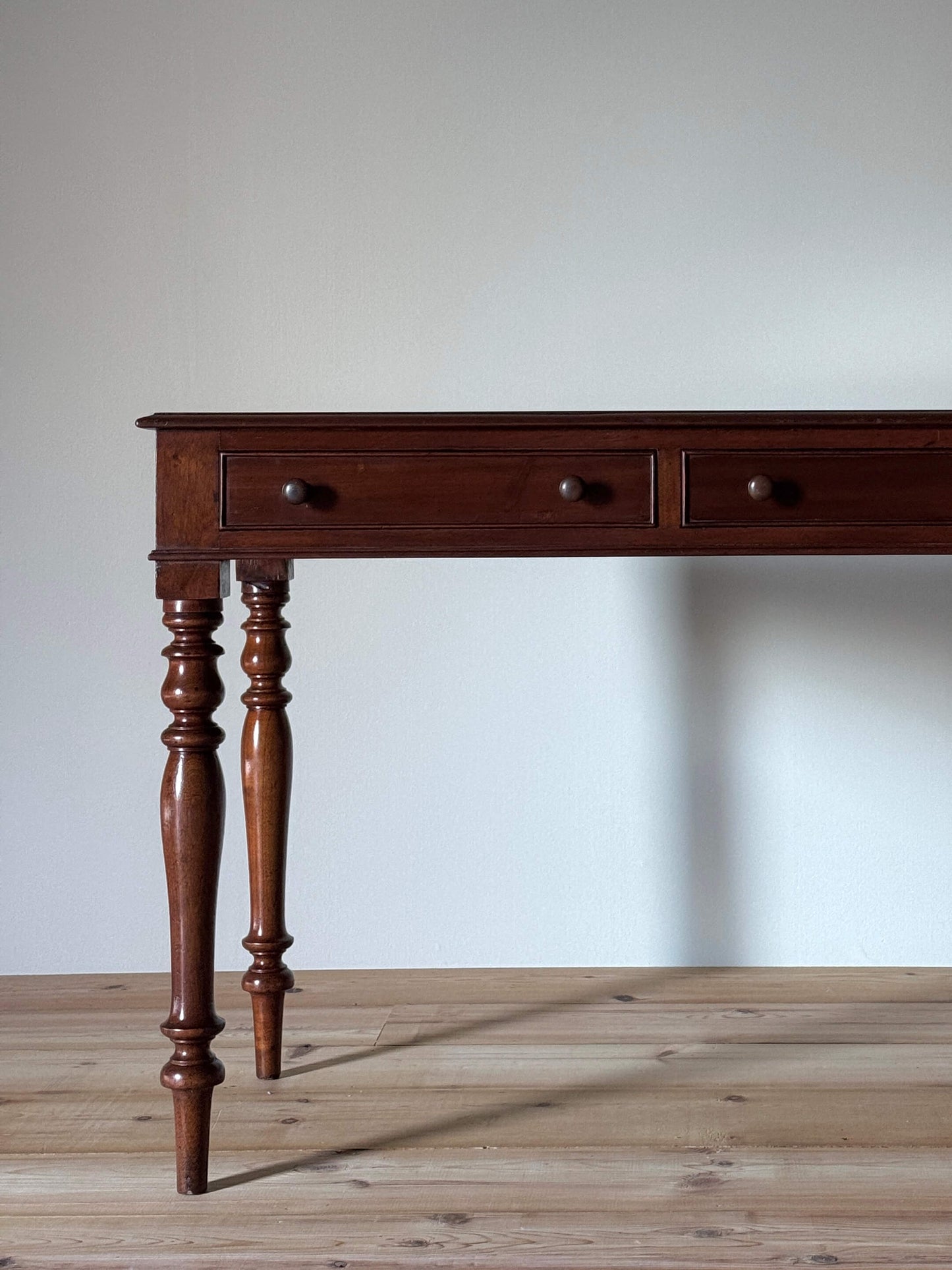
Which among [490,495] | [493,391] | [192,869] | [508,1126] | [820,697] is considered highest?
[493,391]

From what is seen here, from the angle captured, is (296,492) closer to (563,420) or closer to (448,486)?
(448,486)

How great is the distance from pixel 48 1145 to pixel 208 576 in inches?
27.2

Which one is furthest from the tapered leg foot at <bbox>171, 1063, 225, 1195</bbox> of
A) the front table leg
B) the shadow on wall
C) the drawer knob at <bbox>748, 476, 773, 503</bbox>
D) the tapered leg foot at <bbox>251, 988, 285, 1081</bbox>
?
the shadow on wall

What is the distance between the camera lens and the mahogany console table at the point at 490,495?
133 centimetres

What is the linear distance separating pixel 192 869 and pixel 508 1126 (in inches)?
19.9

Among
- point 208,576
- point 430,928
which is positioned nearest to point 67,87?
point 208,576

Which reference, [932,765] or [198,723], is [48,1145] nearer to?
[198,723]

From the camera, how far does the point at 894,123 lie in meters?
2.13

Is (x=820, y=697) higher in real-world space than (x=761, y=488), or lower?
lower

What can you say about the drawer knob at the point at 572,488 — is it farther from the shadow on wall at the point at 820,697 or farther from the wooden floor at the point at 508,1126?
the shadow on wall at the point at 820,697

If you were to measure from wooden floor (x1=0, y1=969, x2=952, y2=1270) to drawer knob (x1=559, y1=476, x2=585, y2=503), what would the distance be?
2.35ft

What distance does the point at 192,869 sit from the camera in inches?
51.8

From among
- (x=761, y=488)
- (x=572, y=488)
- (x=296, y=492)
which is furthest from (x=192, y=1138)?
(x=761, y=488)

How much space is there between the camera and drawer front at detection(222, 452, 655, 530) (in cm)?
133
